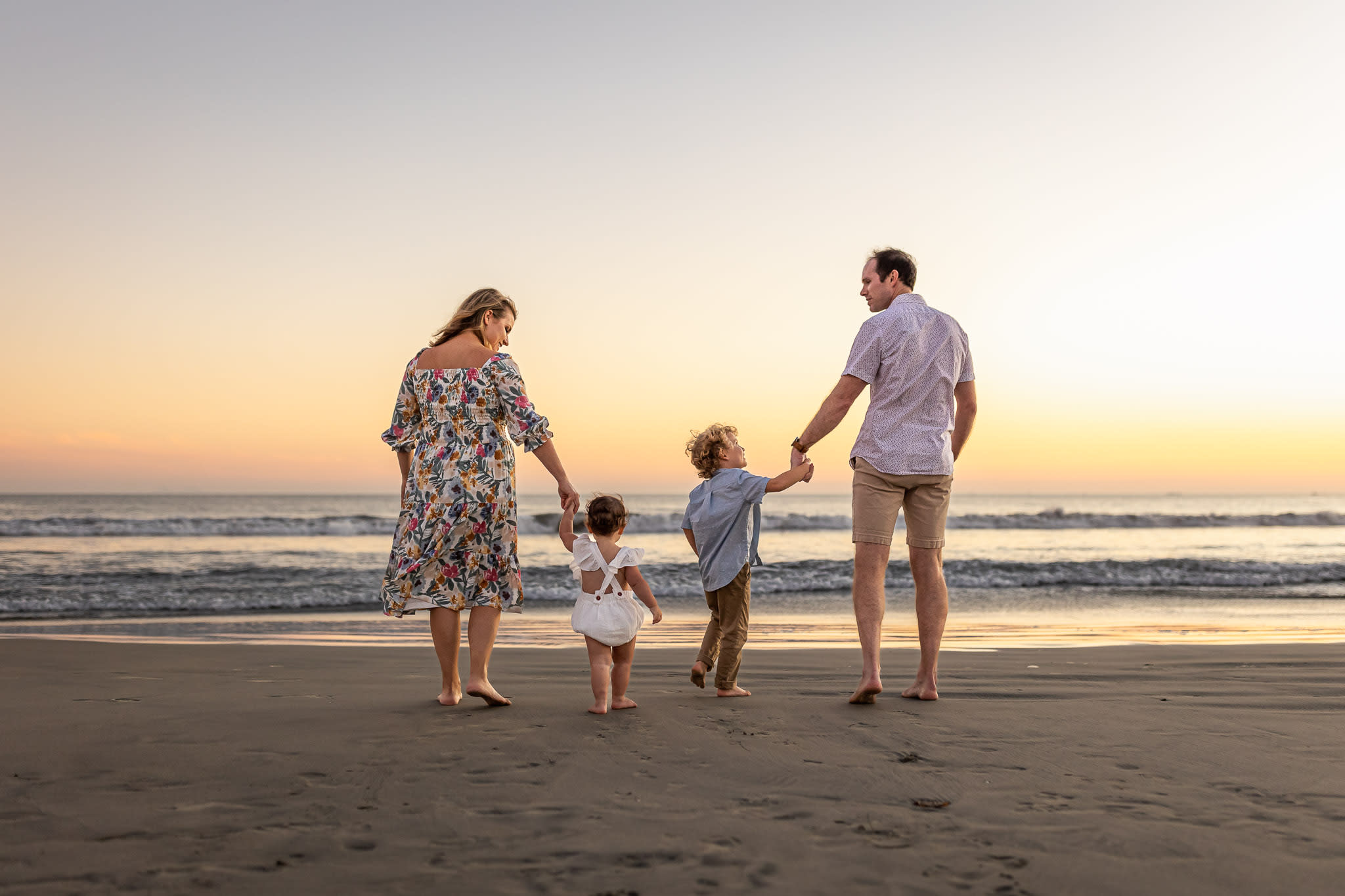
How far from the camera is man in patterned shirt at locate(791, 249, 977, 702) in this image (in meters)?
4.02

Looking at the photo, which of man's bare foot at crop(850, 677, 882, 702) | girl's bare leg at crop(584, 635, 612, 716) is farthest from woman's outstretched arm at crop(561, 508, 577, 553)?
man's bare foot at crop(850, 677, 882, 702)

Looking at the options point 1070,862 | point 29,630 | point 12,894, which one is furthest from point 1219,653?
point 29,630

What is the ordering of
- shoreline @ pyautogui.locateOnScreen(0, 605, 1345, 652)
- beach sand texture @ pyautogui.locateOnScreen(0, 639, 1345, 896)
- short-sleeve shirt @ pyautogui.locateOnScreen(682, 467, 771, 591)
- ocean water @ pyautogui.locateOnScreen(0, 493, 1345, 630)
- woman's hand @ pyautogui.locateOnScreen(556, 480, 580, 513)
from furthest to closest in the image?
ocean water @ pyautogui.locateOnScreen(0, 493, 1345, 630) → shoreline @ pyautogui.locateOnScreen(0, 605, 1345, 652) → short-sleeve shirt @ pyautogui.locateOnScreen(682, 467, 771, 591) → woman's hand @ pyautogui.locateOnScreen(556, 480, 580, 513) → beach sand texture @ pyautogui.locateOnScreen(0, 639, 1345, 896)

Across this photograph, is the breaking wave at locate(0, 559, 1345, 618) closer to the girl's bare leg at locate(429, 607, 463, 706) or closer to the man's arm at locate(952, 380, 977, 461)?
Answer: the man's arm at locate(952, 380, 977, 461)

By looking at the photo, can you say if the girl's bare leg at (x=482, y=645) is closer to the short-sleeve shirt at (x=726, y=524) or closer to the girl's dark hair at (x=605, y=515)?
the girl's dark hair at (x=605, y=515)

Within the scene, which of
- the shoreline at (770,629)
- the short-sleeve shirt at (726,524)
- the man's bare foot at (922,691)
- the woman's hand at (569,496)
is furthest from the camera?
the shoreline at (770,629)

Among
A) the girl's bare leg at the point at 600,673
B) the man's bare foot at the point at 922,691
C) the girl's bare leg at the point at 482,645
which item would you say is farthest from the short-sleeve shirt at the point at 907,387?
the girl's bare leg at the point at 482,645

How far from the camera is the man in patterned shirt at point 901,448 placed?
4.02 m

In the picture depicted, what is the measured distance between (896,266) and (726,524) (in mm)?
1473

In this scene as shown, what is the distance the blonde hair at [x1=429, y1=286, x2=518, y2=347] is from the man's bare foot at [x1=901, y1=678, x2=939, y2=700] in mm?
2545

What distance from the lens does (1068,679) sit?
15.9ft

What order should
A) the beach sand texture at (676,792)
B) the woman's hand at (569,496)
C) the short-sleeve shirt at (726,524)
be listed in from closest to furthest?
the beach sand texture at (676,792)
the woman's hand at (569,496)
the short-sleeve shirt at (726,524)

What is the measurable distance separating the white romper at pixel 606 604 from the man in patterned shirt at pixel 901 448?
0.95 metres

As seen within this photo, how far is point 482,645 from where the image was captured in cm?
400
